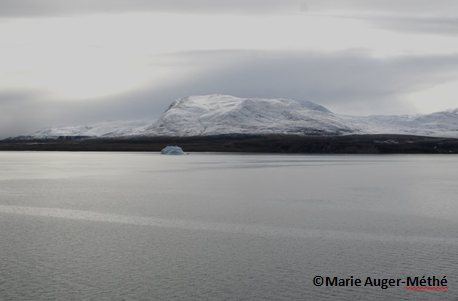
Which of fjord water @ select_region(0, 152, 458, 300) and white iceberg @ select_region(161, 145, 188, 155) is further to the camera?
white iceberg @ select_region(161, 145, 188, 155)

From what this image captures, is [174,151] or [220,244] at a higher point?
[174,151]

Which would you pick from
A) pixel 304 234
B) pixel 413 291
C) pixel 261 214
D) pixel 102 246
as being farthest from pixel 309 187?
pixel 413 291

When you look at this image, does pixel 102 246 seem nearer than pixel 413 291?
No

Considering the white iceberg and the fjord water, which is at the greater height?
the white iceberg

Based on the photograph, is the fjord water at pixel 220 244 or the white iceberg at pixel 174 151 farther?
the white iceberg at pixel 174 151

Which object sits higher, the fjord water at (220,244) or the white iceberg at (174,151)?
the white iceberg at (174,151)

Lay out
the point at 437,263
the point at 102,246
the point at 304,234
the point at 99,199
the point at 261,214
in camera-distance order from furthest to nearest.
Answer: the point at 99,199
the point at 261,214
the point at 304,234
the point at 102,246
the point at 437,263

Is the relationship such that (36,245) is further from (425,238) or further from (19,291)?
(425,238)

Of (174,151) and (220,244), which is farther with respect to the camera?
(174,151)
